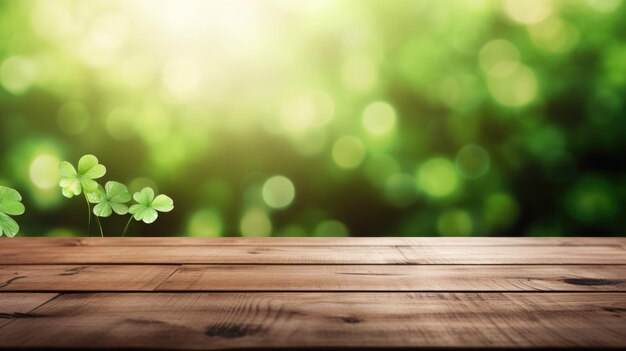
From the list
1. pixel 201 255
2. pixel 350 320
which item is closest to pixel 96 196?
pixel 201 255

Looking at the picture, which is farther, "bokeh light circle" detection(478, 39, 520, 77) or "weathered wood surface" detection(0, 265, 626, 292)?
"bokeh light circle" detection(478, 39, 520, 77)

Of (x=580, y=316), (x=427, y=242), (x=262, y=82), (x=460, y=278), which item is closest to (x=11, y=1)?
(x=262, y=82)

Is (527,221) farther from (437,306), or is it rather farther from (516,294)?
(437,306)

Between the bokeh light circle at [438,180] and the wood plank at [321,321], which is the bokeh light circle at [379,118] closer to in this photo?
the bokeh light circle at [438,180]

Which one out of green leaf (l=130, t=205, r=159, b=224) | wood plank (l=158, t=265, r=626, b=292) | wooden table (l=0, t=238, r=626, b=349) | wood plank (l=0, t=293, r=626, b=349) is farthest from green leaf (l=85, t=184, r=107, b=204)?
wood plank (l=0, t=293, r=626, b=349)

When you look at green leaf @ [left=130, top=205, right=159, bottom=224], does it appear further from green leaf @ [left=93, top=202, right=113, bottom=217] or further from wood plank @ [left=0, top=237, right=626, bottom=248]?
wood plank @ [left=0, top=237, right=626, bottom=248]

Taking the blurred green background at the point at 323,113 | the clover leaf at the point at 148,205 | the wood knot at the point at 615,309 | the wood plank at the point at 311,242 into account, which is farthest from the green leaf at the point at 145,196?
the wood knot at the point at 615,309
